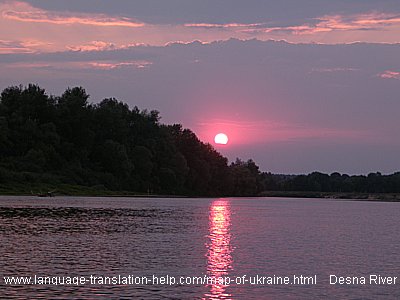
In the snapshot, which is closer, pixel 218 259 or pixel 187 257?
pixel 218 259

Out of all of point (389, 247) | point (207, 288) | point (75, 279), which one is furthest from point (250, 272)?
point (389, 247)

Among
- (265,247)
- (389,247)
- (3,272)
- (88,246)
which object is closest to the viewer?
(3,272)

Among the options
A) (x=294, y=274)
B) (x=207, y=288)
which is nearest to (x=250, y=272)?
(x=294, y=274)

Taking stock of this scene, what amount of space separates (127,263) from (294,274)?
12.4 m

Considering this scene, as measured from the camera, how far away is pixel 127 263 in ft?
167

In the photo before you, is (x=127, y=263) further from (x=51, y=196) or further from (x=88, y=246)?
(x=51, y=196)

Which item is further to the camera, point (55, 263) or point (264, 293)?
point (55, 263)

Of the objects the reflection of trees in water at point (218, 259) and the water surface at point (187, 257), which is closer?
the water surface at point (187, 257)

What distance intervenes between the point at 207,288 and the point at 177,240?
29.4m

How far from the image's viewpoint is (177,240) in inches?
2798

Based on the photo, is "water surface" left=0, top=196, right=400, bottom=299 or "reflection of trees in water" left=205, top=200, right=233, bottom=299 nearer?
"water surface" left=0, top=196, right=400, bottom=299

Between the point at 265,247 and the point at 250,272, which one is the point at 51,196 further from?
the point at 250,272

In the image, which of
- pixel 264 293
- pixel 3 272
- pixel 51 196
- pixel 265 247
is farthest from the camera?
pixel 51 196

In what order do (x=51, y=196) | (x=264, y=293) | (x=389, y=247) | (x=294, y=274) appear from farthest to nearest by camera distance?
(x=51, y=196), (x=389, y=247), (x=294, y=274), (x=264, y=293)
